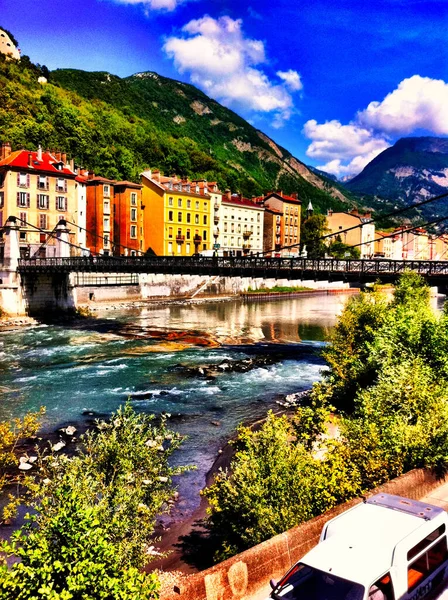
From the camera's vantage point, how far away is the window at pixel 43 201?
6521 centimetres

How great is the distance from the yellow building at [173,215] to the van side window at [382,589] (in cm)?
7799

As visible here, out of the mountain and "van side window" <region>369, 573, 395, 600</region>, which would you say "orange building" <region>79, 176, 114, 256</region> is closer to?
the mountain

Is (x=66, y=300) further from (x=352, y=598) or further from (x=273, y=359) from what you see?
(x=352, y=598)

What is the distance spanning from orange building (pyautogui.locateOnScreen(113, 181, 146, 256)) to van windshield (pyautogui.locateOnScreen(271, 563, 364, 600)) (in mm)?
73760

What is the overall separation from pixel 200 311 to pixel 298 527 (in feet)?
186

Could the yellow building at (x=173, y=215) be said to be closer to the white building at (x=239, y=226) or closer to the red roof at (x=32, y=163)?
the white building at (x=239, y=226)

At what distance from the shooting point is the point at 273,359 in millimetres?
37562

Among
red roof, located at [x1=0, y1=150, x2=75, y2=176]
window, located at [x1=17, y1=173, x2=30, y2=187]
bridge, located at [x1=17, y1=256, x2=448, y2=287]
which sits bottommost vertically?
bridge, located at [x1=17, y1=256, x2=448, y2=287]

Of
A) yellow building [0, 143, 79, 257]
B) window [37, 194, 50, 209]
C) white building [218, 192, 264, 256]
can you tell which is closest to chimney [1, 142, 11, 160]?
yellow building [0, 143, 79, 257]

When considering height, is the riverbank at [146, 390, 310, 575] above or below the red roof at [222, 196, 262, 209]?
below

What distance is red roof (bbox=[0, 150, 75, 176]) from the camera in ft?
207

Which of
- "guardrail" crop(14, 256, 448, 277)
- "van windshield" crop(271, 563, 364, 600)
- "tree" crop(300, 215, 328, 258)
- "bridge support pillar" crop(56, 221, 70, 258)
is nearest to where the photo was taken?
"van windshield" crop(271, 563, 364, 600)

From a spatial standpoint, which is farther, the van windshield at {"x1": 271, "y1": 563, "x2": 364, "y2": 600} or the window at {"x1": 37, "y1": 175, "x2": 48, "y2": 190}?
the window at {"x1": 37, "y1": 175, "x2": 48, "y2": 190}

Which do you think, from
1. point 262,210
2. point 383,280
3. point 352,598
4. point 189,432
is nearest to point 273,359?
point 383,280
